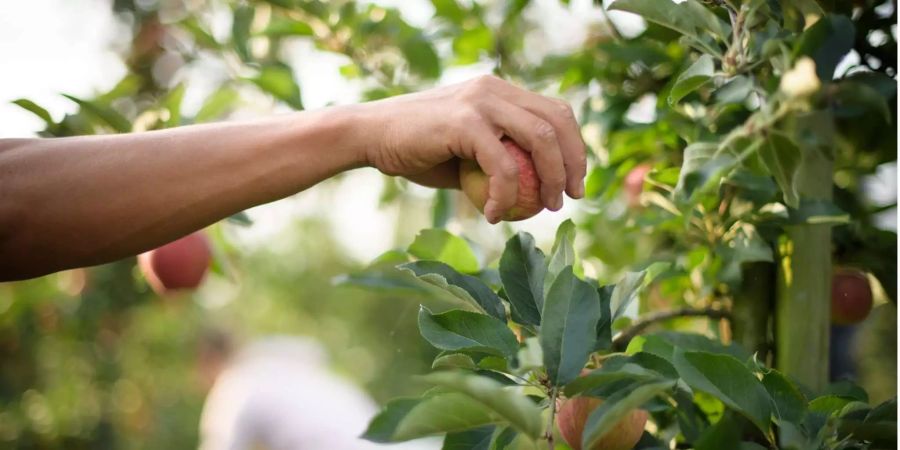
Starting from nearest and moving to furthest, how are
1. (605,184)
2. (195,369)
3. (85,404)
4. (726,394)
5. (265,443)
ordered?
(726,394), (605,184), (265,443), (85,404), (195,369)

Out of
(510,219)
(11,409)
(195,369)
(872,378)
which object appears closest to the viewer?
(510,219)

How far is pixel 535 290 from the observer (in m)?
0.66

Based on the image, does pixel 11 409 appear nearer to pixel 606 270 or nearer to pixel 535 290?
pixel 606 270

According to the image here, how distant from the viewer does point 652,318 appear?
0.88 meters

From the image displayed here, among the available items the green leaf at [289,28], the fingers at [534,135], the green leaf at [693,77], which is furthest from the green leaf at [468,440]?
the green leaf at [289,28]

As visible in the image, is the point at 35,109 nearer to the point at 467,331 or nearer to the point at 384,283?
the point at 384,283

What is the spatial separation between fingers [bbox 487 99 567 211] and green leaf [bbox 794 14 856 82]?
0.21 metres

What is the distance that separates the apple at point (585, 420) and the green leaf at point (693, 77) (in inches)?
10.1

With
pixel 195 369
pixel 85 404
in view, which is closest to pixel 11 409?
pixel 85 404

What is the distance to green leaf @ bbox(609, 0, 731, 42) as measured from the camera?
731 millimetres

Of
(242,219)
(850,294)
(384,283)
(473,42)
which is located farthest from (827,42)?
(242,219)

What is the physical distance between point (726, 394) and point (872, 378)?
1779mm

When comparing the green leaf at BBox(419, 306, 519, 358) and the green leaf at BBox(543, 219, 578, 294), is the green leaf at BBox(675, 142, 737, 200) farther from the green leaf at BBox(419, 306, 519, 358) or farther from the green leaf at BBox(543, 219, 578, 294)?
the green leaf at BBox(419, 306, 519, 358)

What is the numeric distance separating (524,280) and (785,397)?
21 cm
